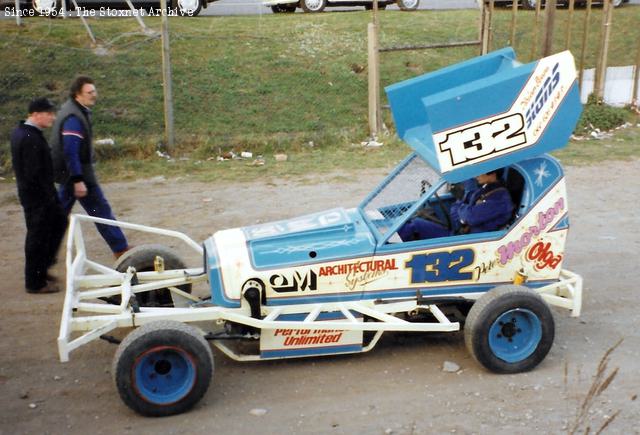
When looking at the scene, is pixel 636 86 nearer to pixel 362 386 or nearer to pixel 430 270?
pixel 430 270

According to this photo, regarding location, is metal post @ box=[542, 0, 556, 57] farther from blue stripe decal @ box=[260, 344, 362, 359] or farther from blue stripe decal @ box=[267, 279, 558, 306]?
blue stripe decal @ box=[260, 344, 362, 359]

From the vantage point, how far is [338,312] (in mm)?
5691

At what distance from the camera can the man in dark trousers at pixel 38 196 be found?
22.8 feet

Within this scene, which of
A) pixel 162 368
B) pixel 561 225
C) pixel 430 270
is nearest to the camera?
pixel 162 368

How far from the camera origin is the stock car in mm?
5516

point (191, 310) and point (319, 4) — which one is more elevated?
point (319, 4)

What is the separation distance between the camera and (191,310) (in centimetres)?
540

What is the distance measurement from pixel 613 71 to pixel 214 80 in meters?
7.77

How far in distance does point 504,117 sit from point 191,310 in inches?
105

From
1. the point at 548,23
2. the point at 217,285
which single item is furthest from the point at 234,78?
the point at 217,285

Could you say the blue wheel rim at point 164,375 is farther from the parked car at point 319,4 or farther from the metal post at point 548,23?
the parked car at point 319,4

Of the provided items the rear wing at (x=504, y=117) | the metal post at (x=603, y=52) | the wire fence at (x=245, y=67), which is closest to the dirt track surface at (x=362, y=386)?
the rear wing at (x=504, y=117)

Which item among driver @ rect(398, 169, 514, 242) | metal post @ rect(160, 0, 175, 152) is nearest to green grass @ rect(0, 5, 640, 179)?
metal post @ rect(160, 0, 175, 152)

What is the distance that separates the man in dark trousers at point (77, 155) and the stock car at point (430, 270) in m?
1.65
